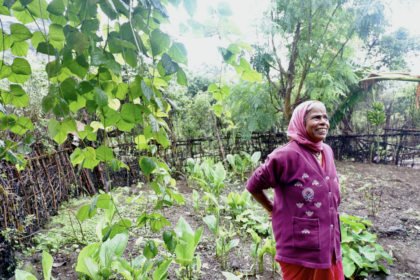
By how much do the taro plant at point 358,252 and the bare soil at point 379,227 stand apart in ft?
0.38

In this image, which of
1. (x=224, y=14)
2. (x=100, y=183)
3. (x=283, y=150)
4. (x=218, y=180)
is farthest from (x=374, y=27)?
(x=100, y=183)

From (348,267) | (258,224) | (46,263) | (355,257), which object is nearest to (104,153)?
(46,263)

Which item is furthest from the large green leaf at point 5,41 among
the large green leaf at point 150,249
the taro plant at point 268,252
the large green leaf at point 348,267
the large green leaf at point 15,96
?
the large green leaf at point 348,267

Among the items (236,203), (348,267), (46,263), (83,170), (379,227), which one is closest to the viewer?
(46,263)

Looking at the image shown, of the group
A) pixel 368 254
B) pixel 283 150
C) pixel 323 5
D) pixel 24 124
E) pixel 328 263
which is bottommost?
pixel 368 254

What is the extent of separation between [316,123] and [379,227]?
269cm

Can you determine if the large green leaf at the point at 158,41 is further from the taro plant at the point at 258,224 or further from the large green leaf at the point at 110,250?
the taro plant at the point at 258,224

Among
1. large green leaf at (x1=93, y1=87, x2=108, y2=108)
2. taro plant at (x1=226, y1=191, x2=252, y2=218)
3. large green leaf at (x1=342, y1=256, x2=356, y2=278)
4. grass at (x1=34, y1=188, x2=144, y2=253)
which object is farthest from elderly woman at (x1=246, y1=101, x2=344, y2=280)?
taro plant at (x1=226, y1=191, x2=252, y2=218)

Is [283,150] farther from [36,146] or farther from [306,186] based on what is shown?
[36,146]

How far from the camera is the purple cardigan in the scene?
137 cm

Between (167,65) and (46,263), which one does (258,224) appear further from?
(167,65)

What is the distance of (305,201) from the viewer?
55.2 inches

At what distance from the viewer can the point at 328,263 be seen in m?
1.37

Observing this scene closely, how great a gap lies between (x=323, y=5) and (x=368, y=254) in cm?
522
